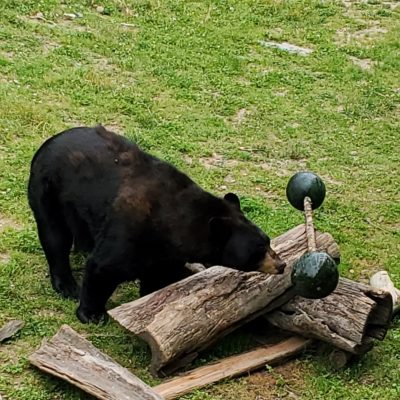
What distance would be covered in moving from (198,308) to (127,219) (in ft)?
2.51

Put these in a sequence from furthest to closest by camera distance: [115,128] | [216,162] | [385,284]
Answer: [115,128] < [216,162] < [385,284]

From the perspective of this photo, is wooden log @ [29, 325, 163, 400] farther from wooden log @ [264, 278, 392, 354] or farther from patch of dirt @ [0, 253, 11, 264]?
patch of dirt @ [0, 253, 11, 264]

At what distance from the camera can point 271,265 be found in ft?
20.0

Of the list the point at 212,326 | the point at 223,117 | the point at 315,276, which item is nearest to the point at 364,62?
the point at 223,117

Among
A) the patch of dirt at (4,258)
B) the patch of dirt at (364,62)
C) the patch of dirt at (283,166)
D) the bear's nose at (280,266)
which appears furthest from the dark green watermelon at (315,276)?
the patch of dirt at (364,62)

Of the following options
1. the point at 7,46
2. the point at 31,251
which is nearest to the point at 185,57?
the point at 7,46

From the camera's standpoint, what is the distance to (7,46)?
447 inches

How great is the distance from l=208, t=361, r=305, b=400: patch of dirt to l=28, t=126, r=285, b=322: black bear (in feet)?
2.21

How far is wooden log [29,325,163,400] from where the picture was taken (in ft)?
17.1

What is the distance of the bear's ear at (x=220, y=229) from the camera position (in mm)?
6051

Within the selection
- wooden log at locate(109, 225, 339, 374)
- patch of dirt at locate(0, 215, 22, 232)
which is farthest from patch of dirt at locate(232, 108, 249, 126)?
wooden log at locate(109, 225, 339, 374)

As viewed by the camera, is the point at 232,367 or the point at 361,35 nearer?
the point at 232,367

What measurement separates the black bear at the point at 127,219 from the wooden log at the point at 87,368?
2.22 feet

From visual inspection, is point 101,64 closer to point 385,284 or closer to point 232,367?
point 385,284
